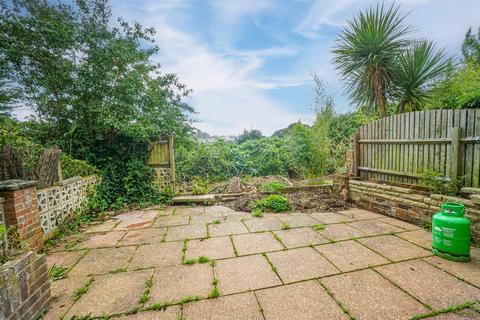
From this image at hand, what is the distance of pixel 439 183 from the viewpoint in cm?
290

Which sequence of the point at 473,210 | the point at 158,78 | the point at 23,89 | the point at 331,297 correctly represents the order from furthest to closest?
the point at 158,78 < the point at 23,89 < the point at 473,210 < the point at 331,297

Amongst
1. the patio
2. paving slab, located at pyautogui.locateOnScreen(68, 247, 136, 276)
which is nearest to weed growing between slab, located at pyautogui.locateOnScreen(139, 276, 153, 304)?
the patio

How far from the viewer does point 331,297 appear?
1.63m

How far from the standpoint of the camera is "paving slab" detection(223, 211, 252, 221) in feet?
12.0

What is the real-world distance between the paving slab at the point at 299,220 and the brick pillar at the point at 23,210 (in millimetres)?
3202

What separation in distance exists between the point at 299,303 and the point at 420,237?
2184mm

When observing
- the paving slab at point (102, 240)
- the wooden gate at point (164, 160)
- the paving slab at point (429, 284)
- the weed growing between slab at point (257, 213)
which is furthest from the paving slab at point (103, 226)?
the paving slab at point (429, 284)

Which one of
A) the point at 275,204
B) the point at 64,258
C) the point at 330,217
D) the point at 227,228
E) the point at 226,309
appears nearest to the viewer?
the point at 226,309

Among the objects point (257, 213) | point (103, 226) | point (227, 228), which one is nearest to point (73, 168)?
point (103, 226)

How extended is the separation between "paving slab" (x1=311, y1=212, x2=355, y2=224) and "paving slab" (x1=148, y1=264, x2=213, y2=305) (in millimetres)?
2183

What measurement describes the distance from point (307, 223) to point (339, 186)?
182cm

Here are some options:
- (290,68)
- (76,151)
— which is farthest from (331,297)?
(290,68)

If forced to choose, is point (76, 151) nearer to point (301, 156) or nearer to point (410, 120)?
point (301, 156)

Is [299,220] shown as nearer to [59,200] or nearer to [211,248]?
[211,248]
